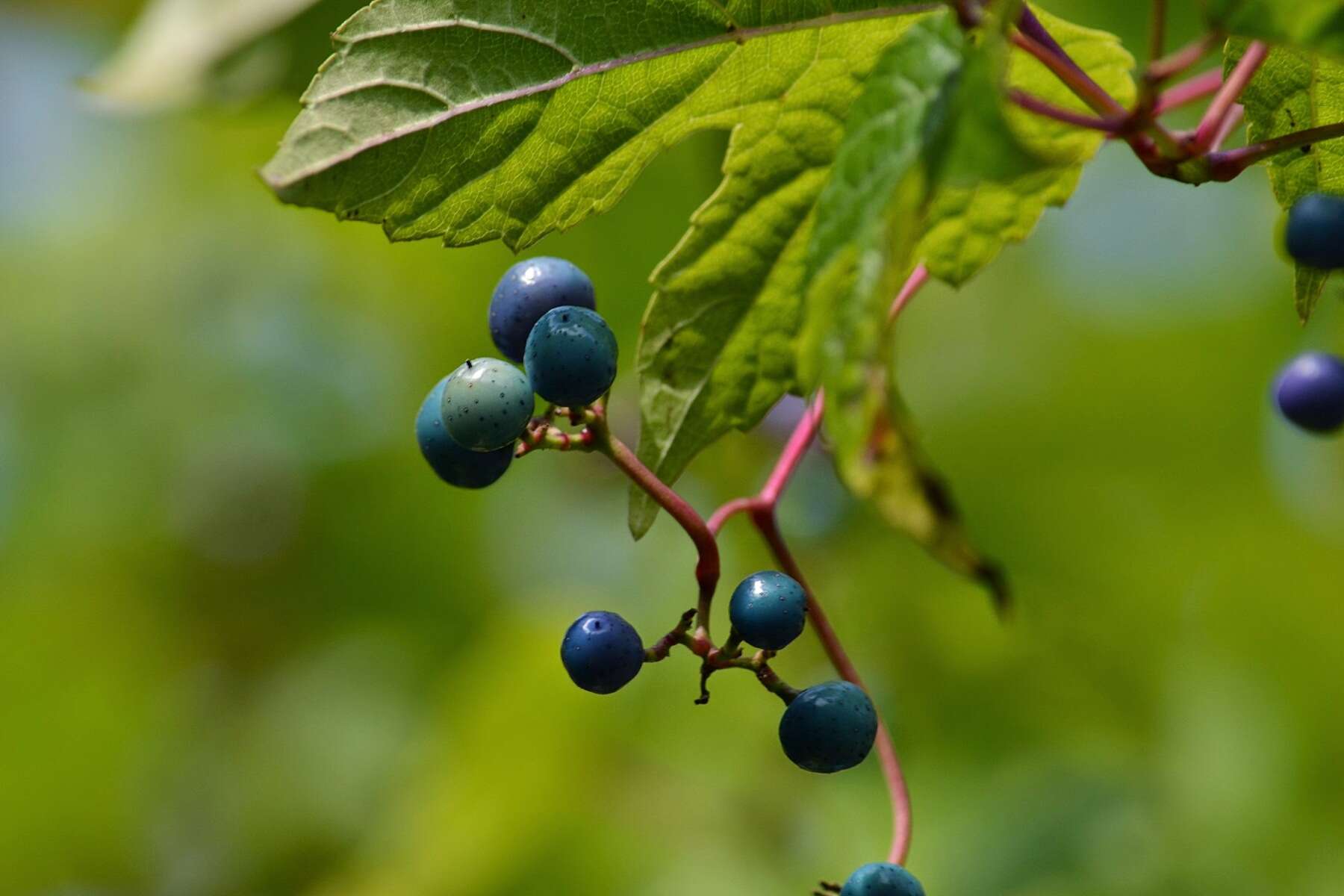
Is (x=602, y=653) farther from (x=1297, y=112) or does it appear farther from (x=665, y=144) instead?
(x=1297, y=112)

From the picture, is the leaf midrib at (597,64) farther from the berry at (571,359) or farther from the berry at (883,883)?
the berry at (883,883)

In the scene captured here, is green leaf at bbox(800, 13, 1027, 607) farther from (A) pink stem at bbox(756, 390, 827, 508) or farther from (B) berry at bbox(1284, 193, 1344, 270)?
(A) pink stem at bbox(756, 390, 827, 508)

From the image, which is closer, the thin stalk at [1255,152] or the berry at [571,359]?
the thin stalk at [1255,152]

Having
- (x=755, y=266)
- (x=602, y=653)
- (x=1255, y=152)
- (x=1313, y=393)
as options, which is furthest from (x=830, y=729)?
(x=1313, y=393)

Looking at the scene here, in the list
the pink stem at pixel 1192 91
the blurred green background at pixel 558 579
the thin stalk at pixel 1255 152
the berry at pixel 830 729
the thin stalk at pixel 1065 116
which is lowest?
the blurred green background at pixel 558 579

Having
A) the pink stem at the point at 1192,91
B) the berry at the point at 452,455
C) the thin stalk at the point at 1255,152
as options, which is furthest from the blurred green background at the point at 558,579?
the thin stalk at the point at 1255,152

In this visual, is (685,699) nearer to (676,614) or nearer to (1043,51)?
(676,614)

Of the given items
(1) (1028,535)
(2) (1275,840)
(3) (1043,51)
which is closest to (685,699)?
(1) (1028,535)

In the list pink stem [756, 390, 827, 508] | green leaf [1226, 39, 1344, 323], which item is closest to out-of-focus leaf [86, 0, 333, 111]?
pink stem [756, 390, 827, 508]
